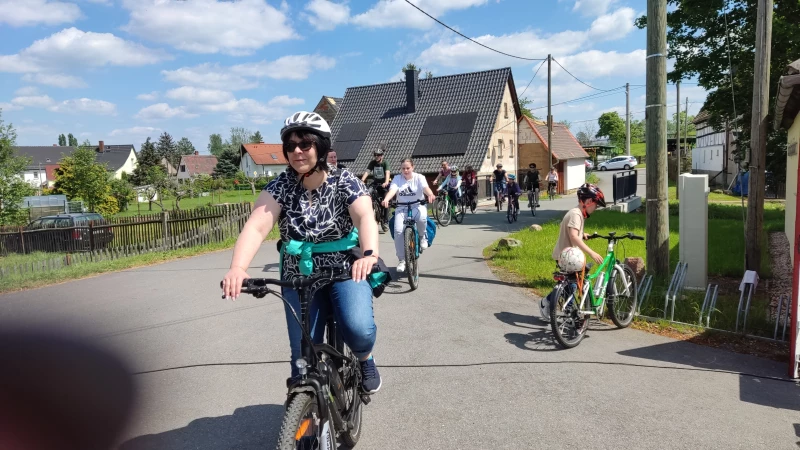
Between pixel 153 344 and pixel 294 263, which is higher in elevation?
pixel 294 263

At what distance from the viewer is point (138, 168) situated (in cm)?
6681

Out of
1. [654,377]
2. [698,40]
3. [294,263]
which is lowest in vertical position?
[654,377]

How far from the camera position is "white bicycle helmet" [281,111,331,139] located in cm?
291

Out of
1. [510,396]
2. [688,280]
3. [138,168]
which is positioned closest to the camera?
[510,396]

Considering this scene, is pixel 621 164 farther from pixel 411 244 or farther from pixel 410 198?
pixel 411 244

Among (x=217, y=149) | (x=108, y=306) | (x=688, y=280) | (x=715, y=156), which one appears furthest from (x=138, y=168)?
(x=217, y=149)

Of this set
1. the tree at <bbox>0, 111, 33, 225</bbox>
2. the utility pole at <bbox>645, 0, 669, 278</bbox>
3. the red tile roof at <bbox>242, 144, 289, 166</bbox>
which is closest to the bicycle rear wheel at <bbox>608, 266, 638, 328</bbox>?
the utility pole at <bbox>645, 0, 669, 278</bbox>

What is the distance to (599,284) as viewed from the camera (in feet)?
19.1

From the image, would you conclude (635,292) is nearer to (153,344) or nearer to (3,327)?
(153,344)

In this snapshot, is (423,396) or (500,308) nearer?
(423,396)

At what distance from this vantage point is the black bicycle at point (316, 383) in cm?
240

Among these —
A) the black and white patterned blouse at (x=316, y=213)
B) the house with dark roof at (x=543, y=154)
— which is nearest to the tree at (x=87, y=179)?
the house with dark roof at (x=543, y=154)

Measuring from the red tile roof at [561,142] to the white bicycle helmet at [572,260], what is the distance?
35.7 metres

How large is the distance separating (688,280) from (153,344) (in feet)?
22.2
